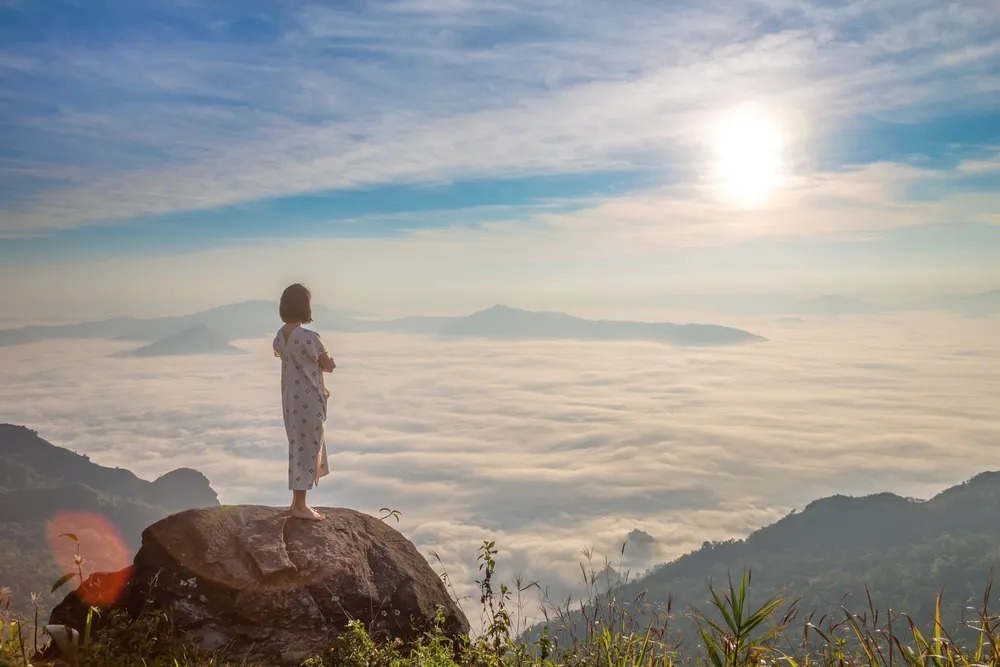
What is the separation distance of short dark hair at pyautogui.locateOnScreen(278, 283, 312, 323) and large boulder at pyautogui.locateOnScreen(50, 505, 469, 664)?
2.44 meters

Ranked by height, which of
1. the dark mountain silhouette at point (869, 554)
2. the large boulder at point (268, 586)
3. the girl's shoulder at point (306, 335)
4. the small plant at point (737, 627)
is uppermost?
the girl's shoulder at point (306, 335)

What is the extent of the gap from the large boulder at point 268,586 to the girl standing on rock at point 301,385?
27.3 inches

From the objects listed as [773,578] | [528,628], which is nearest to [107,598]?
[528,628]

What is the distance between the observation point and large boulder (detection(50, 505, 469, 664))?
784cm

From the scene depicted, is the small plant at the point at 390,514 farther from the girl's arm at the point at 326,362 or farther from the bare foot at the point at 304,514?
the girl's arm at the point at 326,362

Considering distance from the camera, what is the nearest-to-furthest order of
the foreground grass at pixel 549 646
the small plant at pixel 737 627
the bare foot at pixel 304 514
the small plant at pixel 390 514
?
the small plant at pixel 737 627
the foreground grass at pixel 549 646
the small plant at pixel 390 514
the bare foot at pixel 304 514

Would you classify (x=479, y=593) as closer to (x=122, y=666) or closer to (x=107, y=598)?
(x=122, y=666)

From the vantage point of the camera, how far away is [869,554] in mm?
150625

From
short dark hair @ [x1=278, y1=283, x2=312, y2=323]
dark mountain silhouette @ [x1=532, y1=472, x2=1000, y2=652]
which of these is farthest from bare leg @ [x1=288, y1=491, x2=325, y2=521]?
dark mountain silhouette @ [x1=532, y1=472, x2=1000, y2=652]

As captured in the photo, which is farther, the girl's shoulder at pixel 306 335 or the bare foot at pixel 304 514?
the girl's shoulder at pixel 306 335

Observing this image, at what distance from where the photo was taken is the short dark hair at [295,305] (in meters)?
9.35

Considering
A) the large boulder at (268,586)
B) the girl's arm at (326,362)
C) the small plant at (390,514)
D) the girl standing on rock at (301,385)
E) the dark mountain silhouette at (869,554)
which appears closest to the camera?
the large boulder at (268,586)

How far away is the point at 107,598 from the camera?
321 inches

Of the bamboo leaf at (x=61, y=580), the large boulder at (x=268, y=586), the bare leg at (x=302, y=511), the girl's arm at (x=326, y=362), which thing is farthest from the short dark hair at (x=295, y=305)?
the bamboo leaf at (x=61, y=580)
